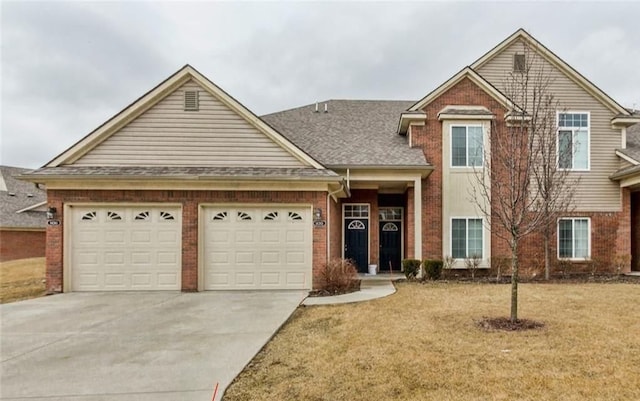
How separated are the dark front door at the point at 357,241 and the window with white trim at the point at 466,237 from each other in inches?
129

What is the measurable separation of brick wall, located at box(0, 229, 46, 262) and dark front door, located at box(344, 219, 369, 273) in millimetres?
23295

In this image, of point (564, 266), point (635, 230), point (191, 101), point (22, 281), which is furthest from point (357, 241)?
point (22, 281)

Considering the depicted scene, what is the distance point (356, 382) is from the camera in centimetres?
422

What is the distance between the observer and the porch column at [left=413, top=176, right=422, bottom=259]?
515 inches

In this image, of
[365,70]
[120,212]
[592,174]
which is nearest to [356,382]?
[120,212]

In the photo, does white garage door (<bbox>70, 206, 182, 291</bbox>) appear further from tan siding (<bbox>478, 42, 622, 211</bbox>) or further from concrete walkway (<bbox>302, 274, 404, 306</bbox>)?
tan siding (<bbox>478, 42, 622, 211</bbox>)

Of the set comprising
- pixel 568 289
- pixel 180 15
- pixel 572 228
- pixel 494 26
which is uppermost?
pixel 494 26

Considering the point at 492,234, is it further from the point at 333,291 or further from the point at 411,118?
the point at 333,291

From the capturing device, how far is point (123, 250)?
10.6 meters

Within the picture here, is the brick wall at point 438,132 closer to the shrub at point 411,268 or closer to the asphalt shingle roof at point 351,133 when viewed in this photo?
the asphalt shingle roof at point 351,133

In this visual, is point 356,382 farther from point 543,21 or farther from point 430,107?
point 543,21

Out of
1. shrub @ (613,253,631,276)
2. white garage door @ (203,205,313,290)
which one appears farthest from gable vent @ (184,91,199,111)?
shrub @ (613,253,631,276)

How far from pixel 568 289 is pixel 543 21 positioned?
9.91m

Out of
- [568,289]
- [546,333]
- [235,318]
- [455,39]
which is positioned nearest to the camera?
[546,333]
